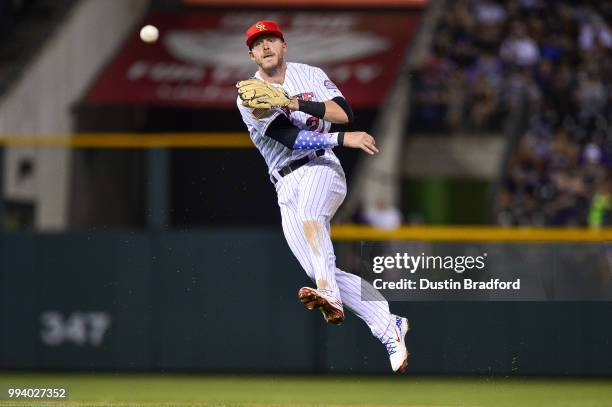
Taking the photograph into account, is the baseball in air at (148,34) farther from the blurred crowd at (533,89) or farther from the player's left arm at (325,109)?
the blurred crowd at (533,89)

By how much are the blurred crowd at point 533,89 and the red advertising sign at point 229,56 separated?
78cm

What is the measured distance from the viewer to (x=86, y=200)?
11305mm

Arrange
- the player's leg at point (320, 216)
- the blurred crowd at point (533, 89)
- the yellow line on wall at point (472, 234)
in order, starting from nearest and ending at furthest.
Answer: the player's leg at point (320, 216), the yellow line on wall at point (472, 234), the blurred crowd at point (533, 89)

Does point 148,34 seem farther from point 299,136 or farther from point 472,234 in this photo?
point 472,234

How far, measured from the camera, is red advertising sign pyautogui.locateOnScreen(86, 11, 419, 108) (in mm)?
17906

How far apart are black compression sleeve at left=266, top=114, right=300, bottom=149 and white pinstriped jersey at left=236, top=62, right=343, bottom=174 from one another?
1.0 inches

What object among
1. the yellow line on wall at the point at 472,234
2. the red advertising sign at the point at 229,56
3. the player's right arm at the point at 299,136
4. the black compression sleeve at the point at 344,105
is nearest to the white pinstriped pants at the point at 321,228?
the player's right arm at the point at 299,136

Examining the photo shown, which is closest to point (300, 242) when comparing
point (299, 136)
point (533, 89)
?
point (299, 136)

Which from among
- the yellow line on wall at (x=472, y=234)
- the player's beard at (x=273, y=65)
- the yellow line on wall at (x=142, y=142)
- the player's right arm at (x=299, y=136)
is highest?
the player's beard at (x=273, y=65)

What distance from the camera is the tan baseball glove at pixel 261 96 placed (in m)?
6.44

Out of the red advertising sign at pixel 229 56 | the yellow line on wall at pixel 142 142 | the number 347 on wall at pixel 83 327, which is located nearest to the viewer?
the yellow line on wall at pixel 142 142

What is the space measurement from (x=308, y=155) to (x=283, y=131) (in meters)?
0.29

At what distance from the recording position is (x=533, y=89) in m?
18.6

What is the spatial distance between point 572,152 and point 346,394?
8.13 metres
